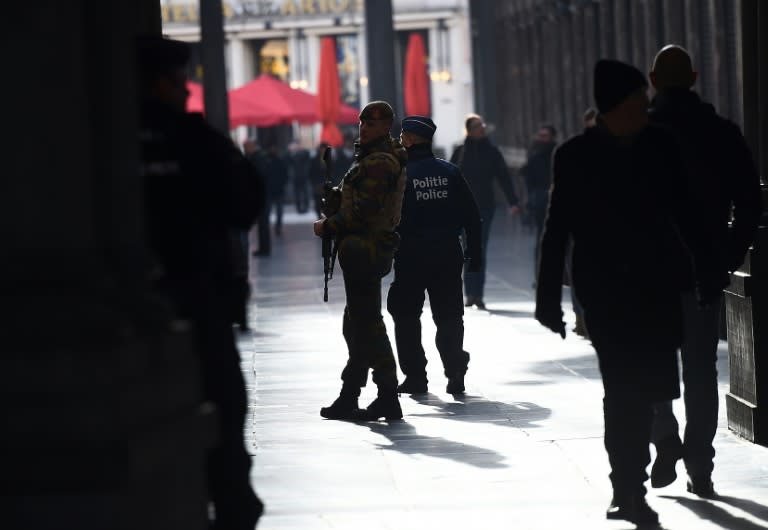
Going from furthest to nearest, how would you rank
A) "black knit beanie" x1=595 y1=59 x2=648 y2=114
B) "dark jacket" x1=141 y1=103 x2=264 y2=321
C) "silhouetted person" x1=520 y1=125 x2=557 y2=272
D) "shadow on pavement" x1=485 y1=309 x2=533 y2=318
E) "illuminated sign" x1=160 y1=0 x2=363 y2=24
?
1. "illuminated sign" x1=160 y1=0 x2=363 y2=24
2. "silhouetted person" x1=520 y1=125 x2=557 y2=272
3. "shadow on pavement" x1=485 y1=309 x2=533 y2=318
4. "black knit beanie" x1=595 y1=59 x2=648 y2=114
5. "dark jacket" x1=141 y1=103 x2=264 y2=321

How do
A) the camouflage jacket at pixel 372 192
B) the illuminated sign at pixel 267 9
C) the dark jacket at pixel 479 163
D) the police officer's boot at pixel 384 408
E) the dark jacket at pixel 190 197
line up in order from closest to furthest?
the dark jacket at pixel 190 197 < the camouflage jacket at pixel 372 192 < the police officer's boot at pixel 384 408 < the dark jacket at pixel 479 163 < the illuminated sign at pixel 267 9

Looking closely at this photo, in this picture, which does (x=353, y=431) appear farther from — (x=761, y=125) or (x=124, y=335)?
(x=124, y=335)

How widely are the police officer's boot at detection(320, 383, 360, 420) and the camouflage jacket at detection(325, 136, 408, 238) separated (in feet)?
2.80

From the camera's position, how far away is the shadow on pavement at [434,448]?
328 inches

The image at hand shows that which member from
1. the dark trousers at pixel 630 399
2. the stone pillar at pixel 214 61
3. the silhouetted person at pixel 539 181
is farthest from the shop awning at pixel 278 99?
the dark trousers at pixel 630 399

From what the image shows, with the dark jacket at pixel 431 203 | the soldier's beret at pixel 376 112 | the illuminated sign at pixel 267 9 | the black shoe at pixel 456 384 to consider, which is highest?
the illuminated sign at pixel 267 9

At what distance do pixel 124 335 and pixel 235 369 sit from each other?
5.00ft

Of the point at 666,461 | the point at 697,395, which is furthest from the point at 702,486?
the point at 697,395

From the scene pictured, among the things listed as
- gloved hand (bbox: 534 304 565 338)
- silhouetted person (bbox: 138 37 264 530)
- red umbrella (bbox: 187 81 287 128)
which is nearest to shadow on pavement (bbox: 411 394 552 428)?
gloved hand (bbox: 534 304 565 338)

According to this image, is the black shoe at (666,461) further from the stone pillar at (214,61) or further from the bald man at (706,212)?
the stone pillar at (214,61)

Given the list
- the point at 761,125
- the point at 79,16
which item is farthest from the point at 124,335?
the point at 761,125

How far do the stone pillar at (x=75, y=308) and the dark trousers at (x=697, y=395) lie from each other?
3.43 m

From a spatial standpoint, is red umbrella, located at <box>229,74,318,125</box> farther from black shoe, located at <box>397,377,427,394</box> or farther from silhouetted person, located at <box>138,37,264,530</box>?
silhouetted person, located at <box>138,37,264,530</box>

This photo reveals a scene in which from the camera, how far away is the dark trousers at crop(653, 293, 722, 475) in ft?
23.8
